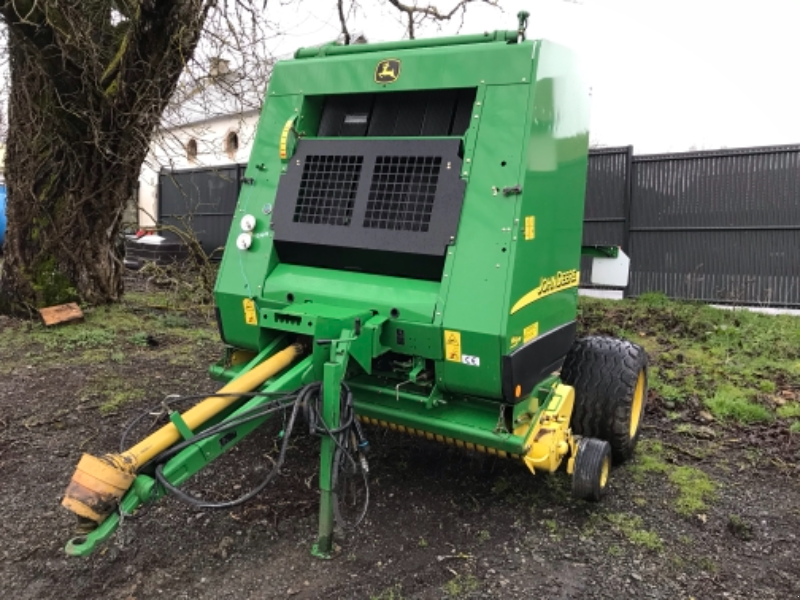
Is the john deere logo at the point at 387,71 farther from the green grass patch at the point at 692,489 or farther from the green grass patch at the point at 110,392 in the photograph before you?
the green grass patch at the point at 110,392

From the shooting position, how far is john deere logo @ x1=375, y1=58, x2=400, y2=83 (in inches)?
134

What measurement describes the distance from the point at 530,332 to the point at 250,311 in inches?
58.1

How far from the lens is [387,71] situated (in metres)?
3.42

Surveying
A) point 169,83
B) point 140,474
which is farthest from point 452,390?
point 169,83

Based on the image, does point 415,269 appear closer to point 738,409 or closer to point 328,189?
point 328,189

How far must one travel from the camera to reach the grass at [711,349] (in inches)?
206

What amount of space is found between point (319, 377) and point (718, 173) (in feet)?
26.4

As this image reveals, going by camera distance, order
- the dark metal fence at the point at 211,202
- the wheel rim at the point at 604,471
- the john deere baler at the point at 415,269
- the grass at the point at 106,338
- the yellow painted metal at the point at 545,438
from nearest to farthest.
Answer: the john deere baler at the point at 415,269 < the yellow painted metal at the point at 545,438 < the wheel rim at the point at 604,471 < the grass at the point at 106,338 < the dark metal fence at the point at 211,202

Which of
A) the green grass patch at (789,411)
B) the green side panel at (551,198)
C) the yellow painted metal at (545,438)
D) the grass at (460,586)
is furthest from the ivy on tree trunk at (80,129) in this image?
the green grass patch at (789,411)

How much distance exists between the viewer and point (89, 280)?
291 inches

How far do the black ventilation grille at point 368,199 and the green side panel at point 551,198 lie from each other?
358mm

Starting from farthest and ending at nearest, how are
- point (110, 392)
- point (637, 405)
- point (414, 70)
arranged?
point (110, 392) → point (637, 405) → point (414, 70)

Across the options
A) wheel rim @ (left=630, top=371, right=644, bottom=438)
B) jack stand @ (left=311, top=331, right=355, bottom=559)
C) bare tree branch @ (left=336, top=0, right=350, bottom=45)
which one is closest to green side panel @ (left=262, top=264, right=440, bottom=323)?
jack stand @ (left=311, top=331, right=355, bottom=559)

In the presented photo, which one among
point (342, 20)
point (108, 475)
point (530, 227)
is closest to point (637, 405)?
point (530, 227)
